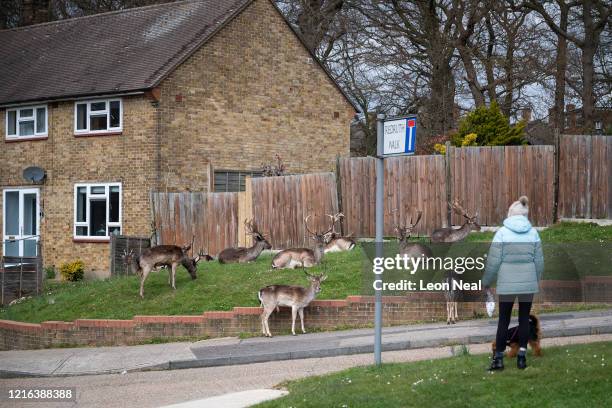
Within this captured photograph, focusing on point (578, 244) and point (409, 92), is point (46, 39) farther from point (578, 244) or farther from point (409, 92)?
point (578, 244)

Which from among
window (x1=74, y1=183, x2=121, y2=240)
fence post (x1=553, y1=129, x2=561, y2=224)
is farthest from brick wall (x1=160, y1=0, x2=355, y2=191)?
fence post (x1=553, y1=129, x2=561, y2=224)

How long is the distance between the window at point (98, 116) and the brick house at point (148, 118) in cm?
4

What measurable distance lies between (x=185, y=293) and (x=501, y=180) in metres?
8.36

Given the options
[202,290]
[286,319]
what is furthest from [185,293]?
[286,319]

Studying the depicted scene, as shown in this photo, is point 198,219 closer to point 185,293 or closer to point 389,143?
point 185,293

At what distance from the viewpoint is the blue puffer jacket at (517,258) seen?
37.2ft

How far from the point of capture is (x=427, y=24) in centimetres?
3959

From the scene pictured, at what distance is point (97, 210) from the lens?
101 feet

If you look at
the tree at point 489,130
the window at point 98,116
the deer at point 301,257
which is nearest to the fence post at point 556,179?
the tree at point 489,130

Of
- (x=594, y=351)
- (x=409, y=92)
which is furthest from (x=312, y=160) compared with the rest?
(x=594, y=351)

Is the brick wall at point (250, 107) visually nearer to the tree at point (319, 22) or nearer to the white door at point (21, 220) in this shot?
the white door at point (21, 220)

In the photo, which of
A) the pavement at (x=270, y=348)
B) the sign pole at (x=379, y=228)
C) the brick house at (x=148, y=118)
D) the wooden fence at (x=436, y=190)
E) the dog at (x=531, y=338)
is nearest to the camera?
the dog at (x=531, y=338)

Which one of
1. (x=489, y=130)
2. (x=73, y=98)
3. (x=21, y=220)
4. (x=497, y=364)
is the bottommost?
(x=497, y=364)

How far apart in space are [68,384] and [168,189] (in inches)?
574
